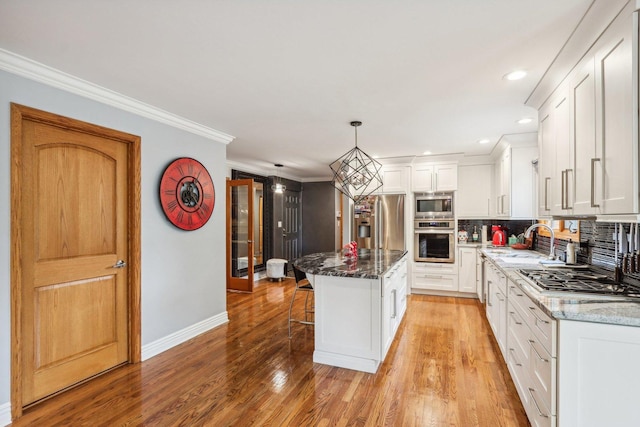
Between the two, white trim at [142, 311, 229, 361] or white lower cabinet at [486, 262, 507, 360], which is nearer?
white lower cabinet at [486, 262, 507, 360]

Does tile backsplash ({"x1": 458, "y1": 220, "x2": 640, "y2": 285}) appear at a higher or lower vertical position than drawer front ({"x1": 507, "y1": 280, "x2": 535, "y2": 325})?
higher

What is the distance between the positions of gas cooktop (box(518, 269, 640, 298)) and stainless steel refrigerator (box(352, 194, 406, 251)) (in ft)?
9.61

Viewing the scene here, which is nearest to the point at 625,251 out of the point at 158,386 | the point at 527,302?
the point at 527,302

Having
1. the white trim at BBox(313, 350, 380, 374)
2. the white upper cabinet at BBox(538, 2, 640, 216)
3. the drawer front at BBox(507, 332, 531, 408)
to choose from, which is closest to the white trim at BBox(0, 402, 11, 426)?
the white trim at BBox(313, 350, 380, 374)

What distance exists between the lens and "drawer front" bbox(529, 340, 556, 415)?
1.62 m

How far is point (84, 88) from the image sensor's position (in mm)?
2531

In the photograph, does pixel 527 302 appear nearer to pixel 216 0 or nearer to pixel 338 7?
pixel 338 7

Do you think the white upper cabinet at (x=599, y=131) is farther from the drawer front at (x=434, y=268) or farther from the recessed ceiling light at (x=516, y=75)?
the drawer front at (x=434, y=268)

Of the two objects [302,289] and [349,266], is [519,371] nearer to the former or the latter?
[349,266]

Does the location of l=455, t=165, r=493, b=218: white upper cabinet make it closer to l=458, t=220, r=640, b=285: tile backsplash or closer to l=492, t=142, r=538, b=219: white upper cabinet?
l=492, t=142, r=538, b=219: white upper cabinet

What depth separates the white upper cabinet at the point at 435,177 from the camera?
5395mm

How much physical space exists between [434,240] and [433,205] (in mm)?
591

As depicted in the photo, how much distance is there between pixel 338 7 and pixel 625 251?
2.40 m

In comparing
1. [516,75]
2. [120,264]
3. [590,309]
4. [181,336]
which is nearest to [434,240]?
[516,75]
